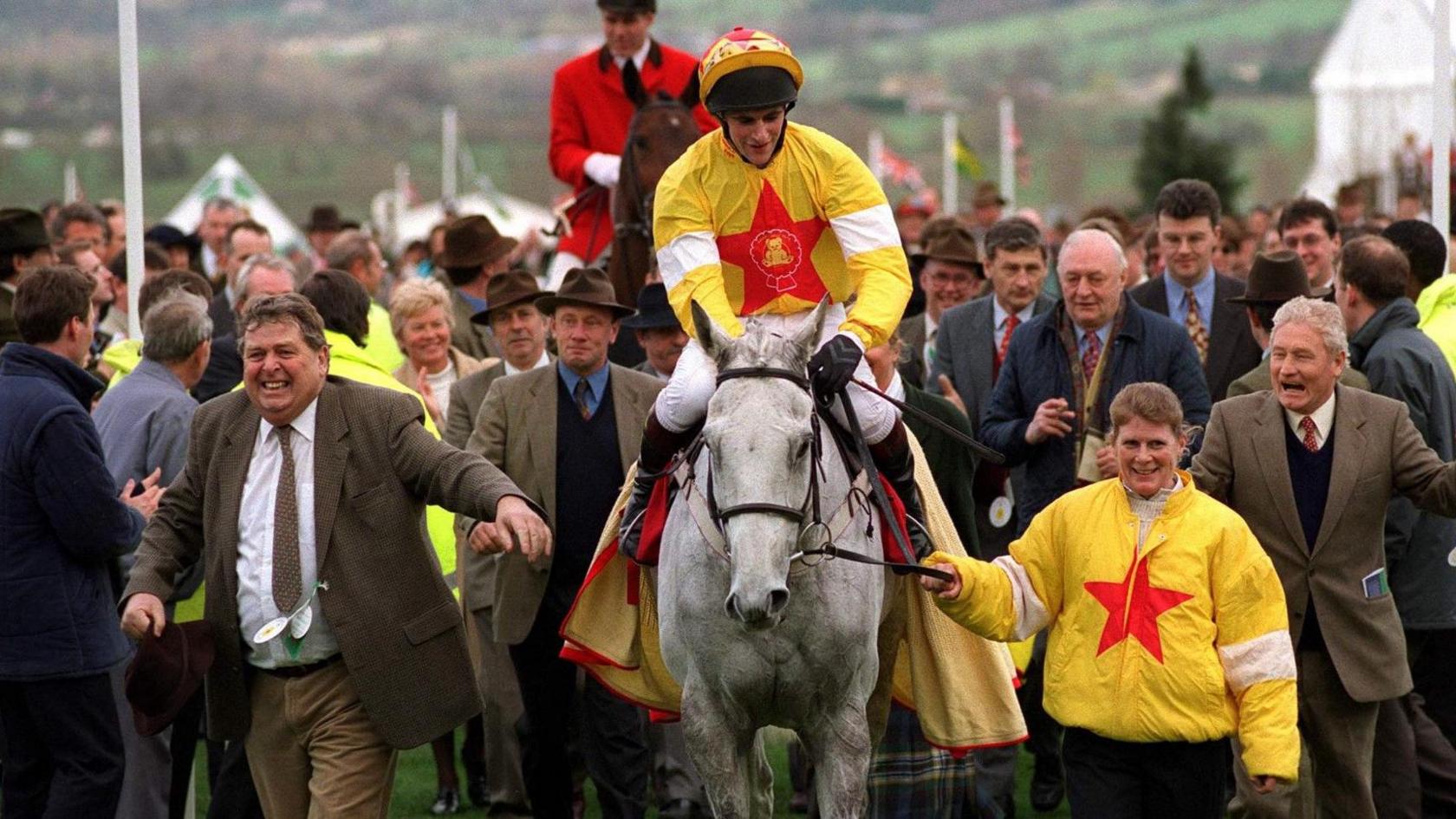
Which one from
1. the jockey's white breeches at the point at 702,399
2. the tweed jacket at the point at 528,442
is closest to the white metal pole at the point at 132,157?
the tweed jacket at the point at 528,442

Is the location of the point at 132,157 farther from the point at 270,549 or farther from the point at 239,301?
the point at 270,549

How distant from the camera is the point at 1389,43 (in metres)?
47.8

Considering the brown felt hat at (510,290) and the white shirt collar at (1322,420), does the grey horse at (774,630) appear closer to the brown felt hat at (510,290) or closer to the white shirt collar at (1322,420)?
the white shirt collar at (1322,420)

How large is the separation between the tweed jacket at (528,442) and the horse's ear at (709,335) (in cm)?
197

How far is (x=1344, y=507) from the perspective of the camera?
Result: 703cm

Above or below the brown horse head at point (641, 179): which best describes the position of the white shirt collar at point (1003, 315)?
below

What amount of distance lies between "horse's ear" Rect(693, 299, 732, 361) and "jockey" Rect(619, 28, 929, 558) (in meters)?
0.22

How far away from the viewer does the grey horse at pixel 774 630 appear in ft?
19.5

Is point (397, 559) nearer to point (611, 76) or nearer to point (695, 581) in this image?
point (695, 581)

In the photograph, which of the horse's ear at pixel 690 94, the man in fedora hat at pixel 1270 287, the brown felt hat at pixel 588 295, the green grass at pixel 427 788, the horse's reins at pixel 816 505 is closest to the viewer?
the horse's reins at pixel 816 505

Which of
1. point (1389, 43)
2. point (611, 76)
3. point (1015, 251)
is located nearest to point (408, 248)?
point (611, 76)

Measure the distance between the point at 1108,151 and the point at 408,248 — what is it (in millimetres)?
75199

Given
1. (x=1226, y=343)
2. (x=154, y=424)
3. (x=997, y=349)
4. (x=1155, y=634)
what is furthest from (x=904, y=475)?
(x=1226, y=343)

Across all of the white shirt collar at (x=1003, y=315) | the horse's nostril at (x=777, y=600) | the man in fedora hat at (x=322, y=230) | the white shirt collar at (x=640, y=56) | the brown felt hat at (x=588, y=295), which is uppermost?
the white shirt collar at (x=640, y=56)
